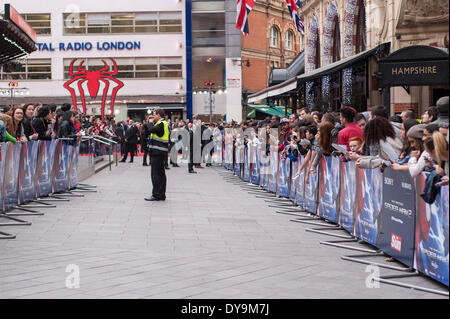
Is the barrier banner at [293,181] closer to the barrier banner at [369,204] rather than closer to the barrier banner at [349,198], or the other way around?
the barrier banner at [349,198]

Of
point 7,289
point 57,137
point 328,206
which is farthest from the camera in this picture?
point 57,137

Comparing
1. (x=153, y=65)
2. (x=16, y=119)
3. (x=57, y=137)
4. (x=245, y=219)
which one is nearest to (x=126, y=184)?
(x=57, y=137)

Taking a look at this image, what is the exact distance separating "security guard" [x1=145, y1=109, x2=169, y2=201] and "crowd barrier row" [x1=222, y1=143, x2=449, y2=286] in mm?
2798

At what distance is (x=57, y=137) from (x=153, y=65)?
130 ft

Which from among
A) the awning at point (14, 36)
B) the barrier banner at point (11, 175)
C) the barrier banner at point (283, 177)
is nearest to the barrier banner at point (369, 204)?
the barrier banner at point (283, 177)

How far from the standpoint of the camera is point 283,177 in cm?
1537

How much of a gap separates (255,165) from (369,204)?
10661 mm

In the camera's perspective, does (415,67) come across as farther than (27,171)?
Yes

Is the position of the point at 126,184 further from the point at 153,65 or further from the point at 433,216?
the point at 153,65

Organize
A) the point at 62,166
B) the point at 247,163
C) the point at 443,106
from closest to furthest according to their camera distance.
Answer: the point at 443,106 → the point at 62,166 → the point at 247,163

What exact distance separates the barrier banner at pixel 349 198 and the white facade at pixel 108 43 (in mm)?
44529

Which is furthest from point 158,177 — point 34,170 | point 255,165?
point 255,165

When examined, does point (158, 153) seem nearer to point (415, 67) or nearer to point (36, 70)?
point (415, 67)

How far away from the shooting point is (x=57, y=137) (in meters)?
15.7
